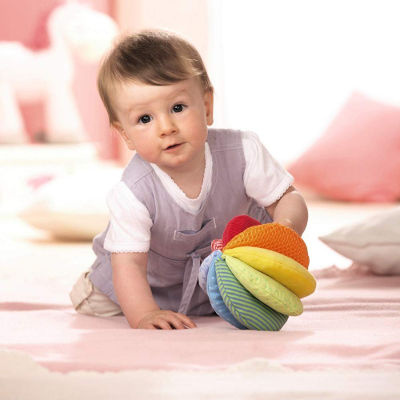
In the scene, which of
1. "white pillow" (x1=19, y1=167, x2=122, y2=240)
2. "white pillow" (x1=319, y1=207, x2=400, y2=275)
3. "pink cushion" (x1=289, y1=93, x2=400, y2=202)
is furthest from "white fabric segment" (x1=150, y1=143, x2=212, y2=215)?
"pink cushion" (x1=289, y1=93, x2=400, y2=202)

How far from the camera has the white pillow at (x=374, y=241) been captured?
1508mm

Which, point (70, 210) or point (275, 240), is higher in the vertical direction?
point (275, 240)

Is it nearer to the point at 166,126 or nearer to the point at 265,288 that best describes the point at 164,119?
the point at 166,126

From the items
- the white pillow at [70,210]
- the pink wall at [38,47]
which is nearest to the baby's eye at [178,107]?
the white pillow at [70,210]

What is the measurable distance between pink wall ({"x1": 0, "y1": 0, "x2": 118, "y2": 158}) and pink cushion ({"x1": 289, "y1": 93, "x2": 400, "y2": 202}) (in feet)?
3.79

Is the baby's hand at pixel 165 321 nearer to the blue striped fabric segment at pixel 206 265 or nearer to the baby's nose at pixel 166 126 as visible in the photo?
the blue striped fabric segment at pixel 206 265

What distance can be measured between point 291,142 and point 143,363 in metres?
2.83

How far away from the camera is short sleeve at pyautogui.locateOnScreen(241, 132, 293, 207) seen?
52.2 inches

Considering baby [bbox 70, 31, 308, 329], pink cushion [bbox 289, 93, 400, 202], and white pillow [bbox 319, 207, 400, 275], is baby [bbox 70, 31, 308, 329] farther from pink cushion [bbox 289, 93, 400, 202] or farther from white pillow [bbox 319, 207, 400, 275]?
pink cushion [bbox 289, 93, 400, 202]

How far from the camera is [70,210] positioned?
2336 millimetres

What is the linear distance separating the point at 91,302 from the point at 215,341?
0.44 m

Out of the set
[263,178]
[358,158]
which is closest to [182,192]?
[263,178]

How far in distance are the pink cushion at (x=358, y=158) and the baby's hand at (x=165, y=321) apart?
1946mm

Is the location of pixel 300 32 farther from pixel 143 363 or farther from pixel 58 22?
pixel 143 363
